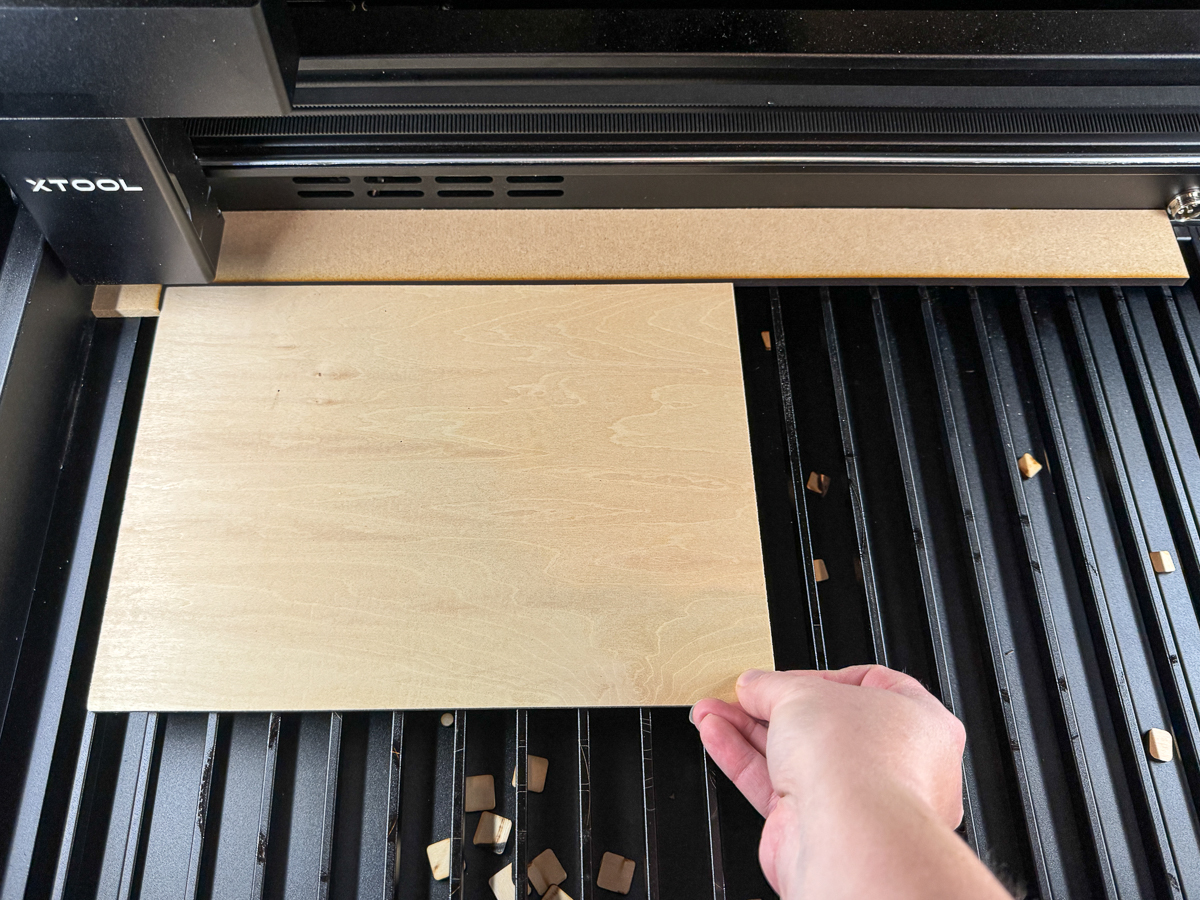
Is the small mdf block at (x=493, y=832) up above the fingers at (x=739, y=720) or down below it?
below

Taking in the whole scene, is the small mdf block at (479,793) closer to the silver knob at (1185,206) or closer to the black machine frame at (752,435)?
the black machine frame at (752,435)

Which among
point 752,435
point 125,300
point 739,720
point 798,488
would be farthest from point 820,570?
point 125,300

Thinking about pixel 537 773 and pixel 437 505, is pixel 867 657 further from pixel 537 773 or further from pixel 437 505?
pixel 437 505

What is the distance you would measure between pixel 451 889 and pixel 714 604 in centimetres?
58

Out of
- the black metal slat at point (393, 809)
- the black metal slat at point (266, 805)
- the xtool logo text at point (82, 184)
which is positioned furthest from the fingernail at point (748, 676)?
the xtool logo text at point (82, 184)

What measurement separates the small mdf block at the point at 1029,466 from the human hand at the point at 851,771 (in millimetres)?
724

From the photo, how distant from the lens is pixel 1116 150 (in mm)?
1438

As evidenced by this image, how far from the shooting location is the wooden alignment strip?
4.21ft

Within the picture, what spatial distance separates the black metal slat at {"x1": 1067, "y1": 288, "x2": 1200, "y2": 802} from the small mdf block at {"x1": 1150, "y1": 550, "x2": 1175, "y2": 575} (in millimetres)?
11

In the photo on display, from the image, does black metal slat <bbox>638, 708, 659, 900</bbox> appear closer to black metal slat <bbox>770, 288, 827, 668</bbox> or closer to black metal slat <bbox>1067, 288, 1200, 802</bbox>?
black metal slat <bbox>770, 288, 827, 668</bbox>

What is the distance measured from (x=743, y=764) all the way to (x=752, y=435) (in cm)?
64

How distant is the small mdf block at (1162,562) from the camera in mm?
1445

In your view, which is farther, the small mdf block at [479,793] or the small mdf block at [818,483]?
the small mdf block at [818,483]

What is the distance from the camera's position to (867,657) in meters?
1.34
